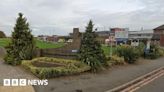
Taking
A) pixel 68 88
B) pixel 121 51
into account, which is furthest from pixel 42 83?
pixel 121 51

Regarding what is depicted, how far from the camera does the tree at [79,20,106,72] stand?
587 inches

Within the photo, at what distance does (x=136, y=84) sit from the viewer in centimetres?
1230

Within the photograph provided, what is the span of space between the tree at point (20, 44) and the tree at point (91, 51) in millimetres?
3595

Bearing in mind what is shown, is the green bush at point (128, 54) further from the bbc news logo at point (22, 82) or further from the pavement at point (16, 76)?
the bbc news logo at point (22, 82)

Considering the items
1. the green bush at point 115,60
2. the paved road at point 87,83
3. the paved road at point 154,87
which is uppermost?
the green bush at point 115,60

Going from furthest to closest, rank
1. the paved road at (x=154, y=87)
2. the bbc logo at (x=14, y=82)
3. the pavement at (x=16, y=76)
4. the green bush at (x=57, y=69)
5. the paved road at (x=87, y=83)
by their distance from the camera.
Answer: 1. the green bush at (x=57, y=69)
2. the paved road at (x=154, y=87)
3. the bbc logo at (x=14, y=82)
4. the paved road at (x=87, y=83)
5. the pavement at (x=16, y=76)

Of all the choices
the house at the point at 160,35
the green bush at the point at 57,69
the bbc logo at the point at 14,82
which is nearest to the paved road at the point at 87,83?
the green bush at the point at 57,69

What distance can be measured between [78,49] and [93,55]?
1.39 meters

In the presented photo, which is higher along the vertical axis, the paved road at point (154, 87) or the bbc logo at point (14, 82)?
the bbc logo at point (14, 82)

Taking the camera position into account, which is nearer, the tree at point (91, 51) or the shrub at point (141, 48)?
the tree at point (91, 51)

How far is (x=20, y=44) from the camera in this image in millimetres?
16750

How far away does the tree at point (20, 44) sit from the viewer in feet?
53.2

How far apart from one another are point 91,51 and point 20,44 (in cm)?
482

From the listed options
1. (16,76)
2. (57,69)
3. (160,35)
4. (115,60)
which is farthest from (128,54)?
(160,35)
